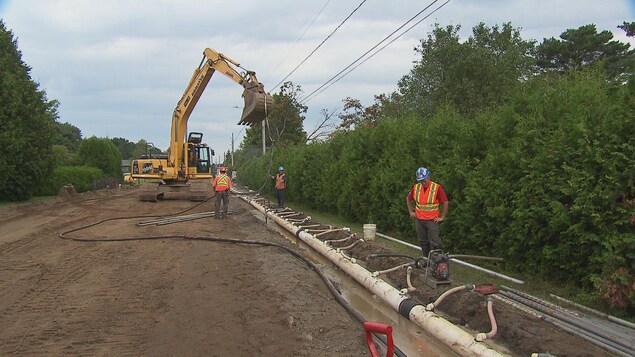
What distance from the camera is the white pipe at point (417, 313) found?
5.04 m

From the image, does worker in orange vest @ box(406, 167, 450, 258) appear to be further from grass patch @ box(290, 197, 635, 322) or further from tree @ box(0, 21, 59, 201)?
tree @ box(0, 21, 59, 201)

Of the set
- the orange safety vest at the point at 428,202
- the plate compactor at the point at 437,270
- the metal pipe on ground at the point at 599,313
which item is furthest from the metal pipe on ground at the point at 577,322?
the orange safety vest at the point at 428,202

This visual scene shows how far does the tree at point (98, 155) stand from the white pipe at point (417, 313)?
3941cm

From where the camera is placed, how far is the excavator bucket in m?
16.3

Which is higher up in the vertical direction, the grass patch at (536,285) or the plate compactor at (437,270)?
the plate compactor at (437,270)

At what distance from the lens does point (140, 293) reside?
23.7 ft

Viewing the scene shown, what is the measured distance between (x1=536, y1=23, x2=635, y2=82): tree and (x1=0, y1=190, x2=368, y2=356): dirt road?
2809cm

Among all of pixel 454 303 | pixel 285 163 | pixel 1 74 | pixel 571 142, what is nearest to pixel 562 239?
pixel 571 142

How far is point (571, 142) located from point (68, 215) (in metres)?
18.6

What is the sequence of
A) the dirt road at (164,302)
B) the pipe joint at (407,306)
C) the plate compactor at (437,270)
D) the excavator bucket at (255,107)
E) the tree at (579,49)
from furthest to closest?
1. the tree at (579,49)
2. the excavator bucket at (255,107)
3. the plate compactor at (437,270)
4. the pipe joint at (407,306)
5. the dirt road at (164,302)

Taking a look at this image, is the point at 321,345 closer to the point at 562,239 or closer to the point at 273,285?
the point at 273,285

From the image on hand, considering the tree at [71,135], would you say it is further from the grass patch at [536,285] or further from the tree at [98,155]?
the grass patch at [536,285]

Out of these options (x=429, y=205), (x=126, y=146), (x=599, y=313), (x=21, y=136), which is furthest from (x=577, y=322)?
(x=126, y=146)

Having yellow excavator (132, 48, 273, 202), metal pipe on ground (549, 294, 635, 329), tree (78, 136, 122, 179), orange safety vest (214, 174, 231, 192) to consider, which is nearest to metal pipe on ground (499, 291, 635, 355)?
metal pipe on ground (549, 294, 635, 329)
